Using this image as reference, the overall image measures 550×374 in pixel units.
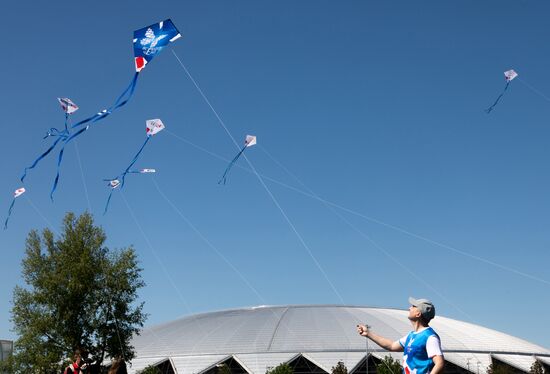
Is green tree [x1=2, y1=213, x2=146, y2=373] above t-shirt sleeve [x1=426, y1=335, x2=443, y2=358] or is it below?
above

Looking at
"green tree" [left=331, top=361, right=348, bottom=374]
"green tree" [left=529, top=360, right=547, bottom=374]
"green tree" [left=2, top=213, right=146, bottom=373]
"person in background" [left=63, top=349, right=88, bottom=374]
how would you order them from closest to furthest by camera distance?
"person in background" [left=63, top=349, right=88, bottom=374]
"green tree" [left=2, top=213, right=146, bottom=373]
"green tree" [left=331, top=361, right=348, bottom=374]
"green tree" [left=529, top=360, right=547, bottom=374]

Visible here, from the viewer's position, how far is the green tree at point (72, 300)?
49312 millimetres

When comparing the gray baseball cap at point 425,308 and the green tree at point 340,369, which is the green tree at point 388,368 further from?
the gray baseball cap at point 425,308

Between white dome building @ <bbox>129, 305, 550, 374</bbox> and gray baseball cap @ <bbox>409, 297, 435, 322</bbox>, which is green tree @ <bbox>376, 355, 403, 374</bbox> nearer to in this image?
white dome building @ <bbox>129, 305, 550, 374</bbox>

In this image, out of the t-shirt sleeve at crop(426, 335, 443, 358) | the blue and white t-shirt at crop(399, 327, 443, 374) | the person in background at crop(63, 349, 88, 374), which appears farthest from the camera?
the person in background at crop(63, 349, 88, 374)

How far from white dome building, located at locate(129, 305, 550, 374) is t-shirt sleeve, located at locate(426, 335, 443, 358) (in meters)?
70.8

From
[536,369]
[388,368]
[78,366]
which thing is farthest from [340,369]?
[78,366]

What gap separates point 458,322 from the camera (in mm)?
114188

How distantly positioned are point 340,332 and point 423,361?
81956mm

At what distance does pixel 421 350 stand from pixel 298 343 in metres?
77.3

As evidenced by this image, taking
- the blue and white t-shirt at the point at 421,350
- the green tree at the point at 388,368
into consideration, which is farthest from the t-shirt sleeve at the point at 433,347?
the green tree at the point at 388,368

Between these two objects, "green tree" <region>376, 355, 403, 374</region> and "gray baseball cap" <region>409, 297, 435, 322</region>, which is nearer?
"gray baseball cap" <region>409, 297, 435, 322</region>

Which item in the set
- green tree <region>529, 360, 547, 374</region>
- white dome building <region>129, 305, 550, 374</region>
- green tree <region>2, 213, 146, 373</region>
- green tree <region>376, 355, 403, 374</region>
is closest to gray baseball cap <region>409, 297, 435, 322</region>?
green tree <region>2, 213, 146, 373</region>

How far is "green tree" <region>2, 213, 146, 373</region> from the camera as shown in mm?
49312
